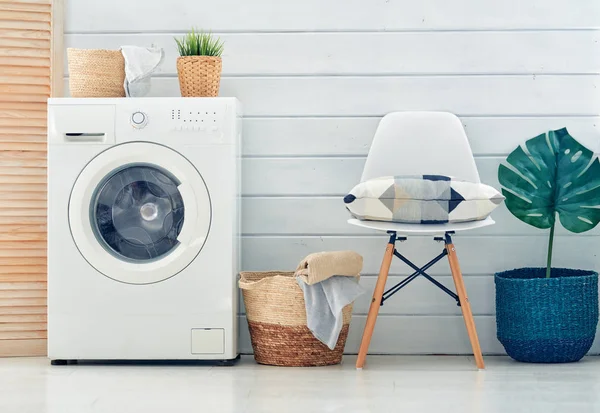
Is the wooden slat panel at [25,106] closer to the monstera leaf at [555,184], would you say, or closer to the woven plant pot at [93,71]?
the woven plant pot at [93,71]

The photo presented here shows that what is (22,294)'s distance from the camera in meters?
2.91

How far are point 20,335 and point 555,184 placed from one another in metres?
1.94

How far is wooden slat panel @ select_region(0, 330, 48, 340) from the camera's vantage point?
290cm

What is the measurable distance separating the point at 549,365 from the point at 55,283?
163cm

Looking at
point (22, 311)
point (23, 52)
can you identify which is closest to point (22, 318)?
point (22, 311)

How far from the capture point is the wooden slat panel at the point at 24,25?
2.91m

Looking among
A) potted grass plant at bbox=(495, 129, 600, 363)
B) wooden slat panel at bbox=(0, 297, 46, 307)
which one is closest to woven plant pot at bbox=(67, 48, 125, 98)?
wooden slat panel at bbox=(0, 297, 46, 307)

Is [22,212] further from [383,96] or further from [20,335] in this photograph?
[383,96]

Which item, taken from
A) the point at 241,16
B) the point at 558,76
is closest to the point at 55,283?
the point at 241,16

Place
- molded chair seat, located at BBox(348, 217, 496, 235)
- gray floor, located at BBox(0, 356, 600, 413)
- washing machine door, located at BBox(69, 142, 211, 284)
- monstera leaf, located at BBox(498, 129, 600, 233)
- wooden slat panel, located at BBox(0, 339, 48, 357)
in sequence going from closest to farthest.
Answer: gray floor, located at BBox(0, 356, 600, 413), molded chair seat, located at BBox(348, 217, 496, 235), washing machine door, located at BBox(69, 142, 211, 284), monstera leaf, located at BBox(498, 129, 600, 233), wooden slat panel, located at BBox(0, 339, 48, 357)

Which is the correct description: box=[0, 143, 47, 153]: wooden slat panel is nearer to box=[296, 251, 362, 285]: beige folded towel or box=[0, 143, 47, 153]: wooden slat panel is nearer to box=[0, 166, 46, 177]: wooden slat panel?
box=[0, 166, 46, 177]: wooden slat panel

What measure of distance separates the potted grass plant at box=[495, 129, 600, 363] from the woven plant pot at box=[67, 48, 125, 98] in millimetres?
1363

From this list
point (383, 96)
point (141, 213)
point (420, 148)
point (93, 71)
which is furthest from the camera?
point (383, 96)

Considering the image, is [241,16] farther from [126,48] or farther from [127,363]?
[127,363]
